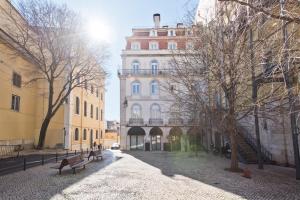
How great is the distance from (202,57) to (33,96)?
2066cm

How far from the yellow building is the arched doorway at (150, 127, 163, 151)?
330 inches

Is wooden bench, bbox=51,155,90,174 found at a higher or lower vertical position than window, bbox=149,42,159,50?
lower

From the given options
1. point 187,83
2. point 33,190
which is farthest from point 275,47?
point 33,190

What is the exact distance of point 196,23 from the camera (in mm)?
14070

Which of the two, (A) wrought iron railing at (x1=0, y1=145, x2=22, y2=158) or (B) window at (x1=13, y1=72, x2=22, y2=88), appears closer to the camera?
(A) wrought iron railing at (x1=0, y1=145, x2=22, y2=158)

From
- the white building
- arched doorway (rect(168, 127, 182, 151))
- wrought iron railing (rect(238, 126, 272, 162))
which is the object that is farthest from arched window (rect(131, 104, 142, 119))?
wrought iron railing (rect(238, 126, 272, 162))

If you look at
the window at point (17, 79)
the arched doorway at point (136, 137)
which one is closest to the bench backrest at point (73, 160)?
the window at point (17, 79)

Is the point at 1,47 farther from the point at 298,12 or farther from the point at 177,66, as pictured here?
the point at 298,12

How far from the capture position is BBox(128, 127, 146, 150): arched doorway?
33844 millimetres

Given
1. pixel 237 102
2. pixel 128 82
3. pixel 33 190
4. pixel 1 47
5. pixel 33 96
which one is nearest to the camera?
pixel 33 190

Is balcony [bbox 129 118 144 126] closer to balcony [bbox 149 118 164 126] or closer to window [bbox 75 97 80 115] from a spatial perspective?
balcony [bbox 149 118 164 126]

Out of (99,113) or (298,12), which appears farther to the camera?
(99,113)

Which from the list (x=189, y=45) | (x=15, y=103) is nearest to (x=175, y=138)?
(x=15, y=103)

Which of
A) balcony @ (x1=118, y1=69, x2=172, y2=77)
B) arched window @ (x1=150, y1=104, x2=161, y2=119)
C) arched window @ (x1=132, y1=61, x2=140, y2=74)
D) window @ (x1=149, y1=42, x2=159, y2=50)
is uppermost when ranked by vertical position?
window @ (x1=149, y1=42, x2=159, y2=50)
